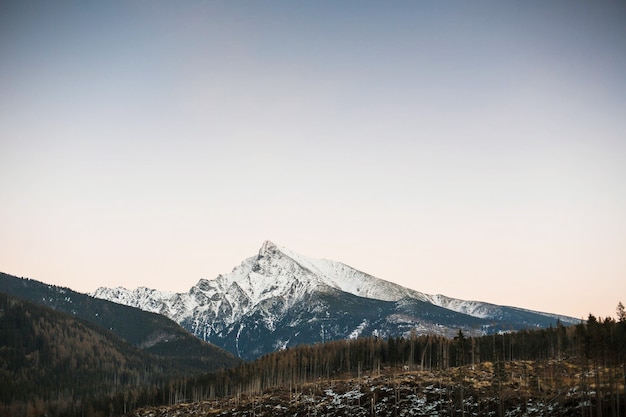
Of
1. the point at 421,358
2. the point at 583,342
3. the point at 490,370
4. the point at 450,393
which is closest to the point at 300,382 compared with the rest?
the point at 421,358

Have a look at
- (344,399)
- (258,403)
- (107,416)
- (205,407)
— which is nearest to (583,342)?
(344,399)

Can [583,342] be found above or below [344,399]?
above

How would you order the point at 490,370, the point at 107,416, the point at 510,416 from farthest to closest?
the point at 107,416 < the point at 490,370 < the point at 510,416

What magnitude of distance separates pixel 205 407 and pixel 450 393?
2954 inches

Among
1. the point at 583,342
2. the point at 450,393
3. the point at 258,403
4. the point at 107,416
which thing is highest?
the point at 583,342

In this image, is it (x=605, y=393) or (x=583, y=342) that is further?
(x=583, y=342)

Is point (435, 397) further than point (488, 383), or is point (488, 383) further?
point (488, 383)

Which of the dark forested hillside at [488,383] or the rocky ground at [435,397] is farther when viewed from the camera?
the rocky ground at [435,397]

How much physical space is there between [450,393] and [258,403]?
5501 centimetres

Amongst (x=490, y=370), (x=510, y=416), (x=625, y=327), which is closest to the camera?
(x=510, y=416)

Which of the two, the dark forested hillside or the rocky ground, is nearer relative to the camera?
the dark forested hillside

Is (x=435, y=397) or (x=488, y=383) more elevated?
(x=488, y=383)

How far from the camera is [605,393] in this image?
94562 millimetres

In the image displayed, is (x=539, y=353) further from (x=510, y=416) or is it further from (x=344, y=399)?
(x=510, y=416)
